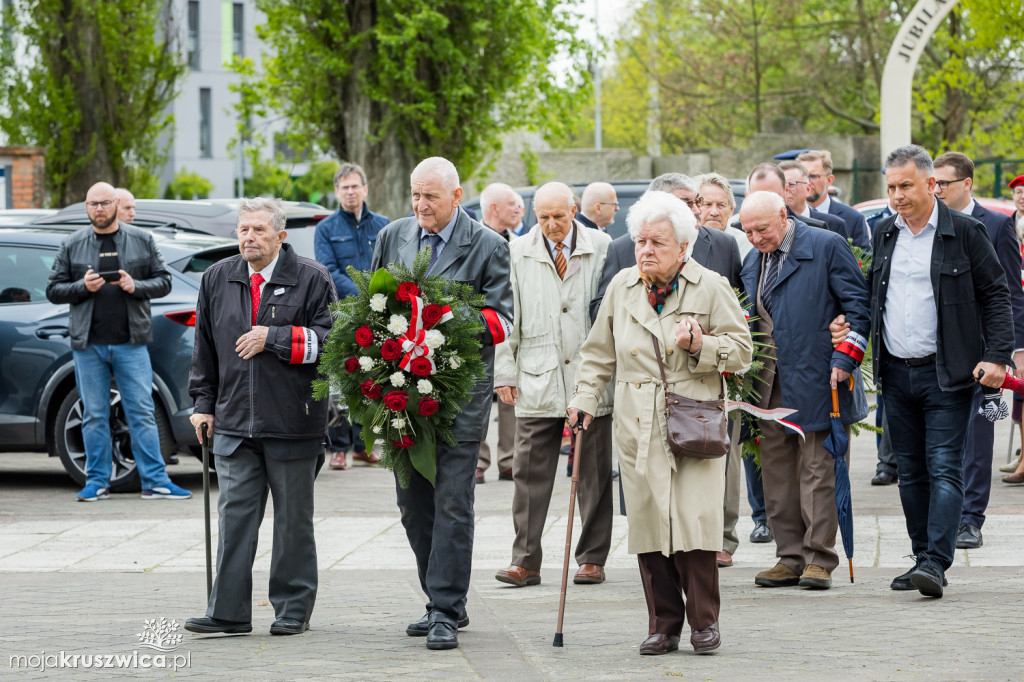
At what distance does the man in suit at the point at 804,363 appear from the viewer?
24.6 ft

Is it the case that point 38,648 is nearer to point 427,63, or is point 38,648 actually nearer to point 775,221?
point 775,221

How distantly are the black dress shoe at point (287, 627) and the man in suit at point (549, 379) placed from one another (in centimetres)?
151

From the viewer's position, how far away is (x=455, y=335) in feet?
21.2

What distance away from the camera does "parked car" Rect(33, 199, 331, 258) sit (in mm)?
12719

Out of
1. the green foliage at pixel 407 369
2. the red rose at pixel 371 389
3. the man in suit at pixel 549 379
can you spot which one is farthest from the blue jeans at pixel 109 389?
the red rose at pixel 371 389

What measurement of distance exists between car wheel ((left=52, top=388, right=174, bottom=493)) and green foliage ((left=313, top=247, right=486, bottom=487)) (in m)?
4.68

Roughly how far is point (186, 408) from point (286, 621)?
435cm

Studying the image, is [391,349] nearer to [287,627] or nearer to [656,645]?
[287,627]

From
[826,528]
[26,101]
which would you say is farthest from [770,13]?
[826,528]

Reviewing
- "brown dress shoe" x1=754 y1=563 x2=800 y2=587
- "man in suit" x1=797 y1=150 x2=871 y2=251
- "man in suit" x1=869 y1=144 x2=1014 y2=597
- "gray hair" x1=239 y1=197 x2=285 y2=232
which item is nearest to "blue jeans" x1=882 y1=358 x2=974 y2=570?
"man in suit" x1=869 y1=144 x2=1014 y2=597

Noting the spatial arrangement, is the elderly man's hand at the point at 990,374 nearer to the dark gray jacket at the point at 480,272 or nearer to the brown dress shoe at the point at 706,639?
the brown dress shoe at the point at 706,639

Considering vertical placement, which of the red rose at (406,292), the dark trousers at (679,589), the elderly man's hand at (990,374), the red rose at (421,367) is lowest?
the dark trousers at (679,589)

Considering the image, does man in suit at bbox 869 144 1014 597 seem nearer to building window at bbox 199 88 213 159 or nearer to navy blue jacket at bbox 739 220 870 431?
navy blue jacket at bbox 739 220 870 431

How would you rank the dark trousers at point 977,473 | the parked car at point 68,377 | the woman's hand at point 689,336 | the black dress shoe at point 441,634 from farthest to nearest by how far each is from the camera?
1. the parked car at point 68,377
2. the dark trousers at point 977,473
3. the black dress shoe at point 441,634
4. the woman's hand at point 689,336
